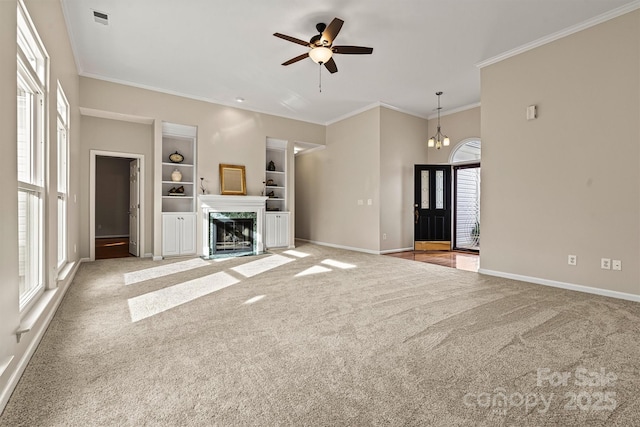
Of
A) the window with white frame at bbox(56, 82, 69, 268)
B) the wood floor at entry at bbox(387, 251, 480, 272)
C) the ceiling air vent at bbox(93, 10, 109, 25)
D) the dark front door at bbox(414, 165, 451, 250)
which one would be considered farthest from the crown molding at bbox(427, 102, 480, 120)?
the window with white frame at bbox(56, 82, 69, 268)

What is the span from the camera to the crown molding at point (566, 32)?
11.3 ft

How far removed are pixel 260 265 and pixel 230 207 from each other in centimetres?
174

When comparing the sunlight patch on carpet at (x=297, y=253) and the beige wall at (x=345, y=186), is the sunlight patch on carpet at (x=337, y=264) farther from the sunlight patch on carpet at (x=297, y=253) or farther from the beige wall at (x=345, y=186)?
the beige wall at (x=345, y=186)

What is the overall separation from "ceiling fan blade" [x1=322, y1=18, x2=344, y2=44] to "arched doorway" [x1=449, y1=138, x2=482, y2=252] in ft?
15.7

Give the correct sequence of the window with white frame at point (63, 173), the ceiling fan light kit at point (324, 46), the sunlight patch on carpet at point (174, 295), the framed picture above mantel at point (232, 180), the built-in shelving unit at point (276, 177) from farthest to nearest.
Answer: the built-in shelving unit at point (276, 177)
the framed picture above mantel at point (232, 180)
the window with white frame at point (63, 173)
the ceiling fan light kit at point (324, 46)
the sunlight patch on carpet at point (174, 295)

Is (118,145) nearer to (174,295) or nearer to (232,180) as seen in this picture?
(232,180)

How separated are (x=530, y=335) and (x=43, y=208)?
4.14 metres

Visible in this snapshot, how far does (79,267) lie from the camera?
510 centimetres

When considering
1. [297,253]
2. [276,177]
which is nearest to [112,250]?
[276,177]

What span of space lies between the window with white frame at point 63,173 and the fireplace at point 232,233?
2553 mm

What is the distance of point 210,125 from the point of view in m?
6.50

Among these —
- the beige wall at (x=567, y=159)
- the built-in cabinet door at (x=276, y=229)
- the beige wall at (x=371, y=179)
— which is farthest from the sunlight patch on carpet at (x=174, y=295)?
the beige wall at (x=567, y=159)

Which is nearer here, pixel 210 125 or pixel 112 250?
pixel 210 125

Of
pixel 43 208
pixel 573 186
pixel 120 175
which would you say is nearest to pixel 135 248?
pixel 43 208
